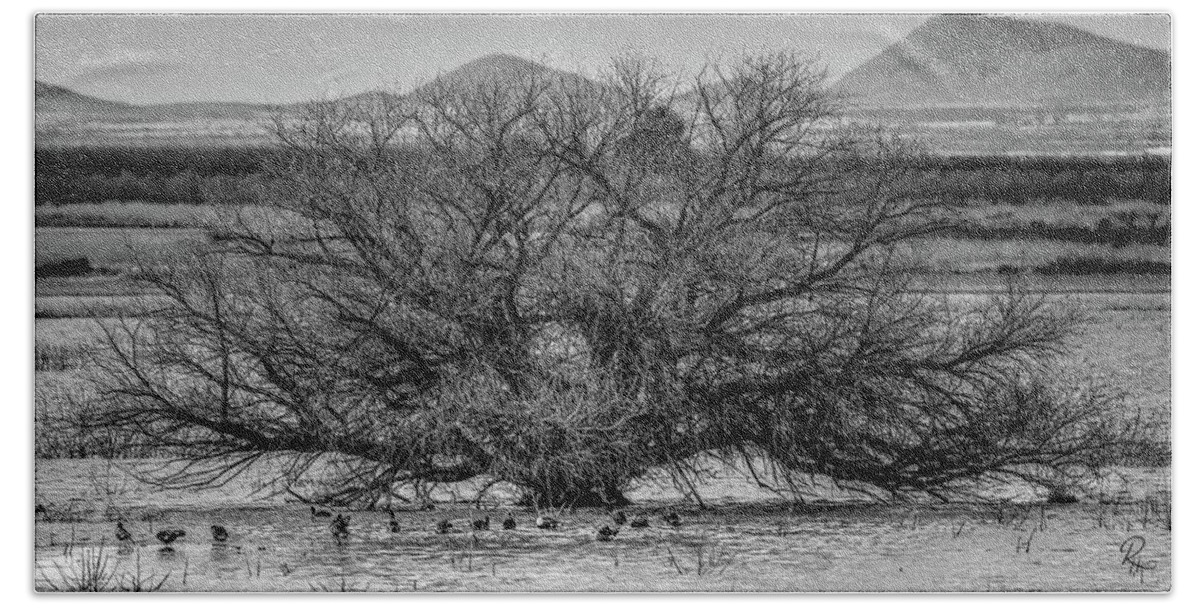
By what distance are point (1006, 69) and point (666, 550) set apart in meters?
2.18

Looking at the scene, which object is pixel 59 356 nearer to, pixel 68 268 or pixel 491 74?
pixel 68 268

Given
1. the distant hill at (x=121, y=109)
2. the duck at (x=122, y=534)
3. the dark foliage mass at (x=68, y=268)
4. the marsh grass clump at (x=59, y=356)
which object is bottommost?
the duck at (x=122, y=534)

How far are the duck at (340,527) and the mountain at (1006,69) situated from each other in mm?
2441

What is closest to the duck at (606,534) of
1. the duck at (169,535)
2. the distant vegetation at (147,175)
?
the duck at (169,535)

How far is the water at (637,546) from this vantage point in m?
7.42

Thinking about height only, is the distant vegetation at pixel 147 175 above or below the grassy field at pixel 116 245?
above

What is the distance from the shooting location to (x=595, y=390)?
24.2 ft

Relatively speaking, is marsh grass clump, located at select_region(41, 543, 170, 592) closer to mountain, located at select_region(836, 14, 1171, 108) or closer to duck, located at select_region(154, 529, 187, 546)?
duck, located at select_region(154, 529, 187, 546)

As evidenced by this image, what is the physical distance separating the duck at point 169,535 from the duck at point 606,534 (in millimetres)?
1538

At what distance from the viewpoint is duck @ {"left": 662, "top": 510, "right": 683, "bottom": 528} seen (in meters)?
7.46

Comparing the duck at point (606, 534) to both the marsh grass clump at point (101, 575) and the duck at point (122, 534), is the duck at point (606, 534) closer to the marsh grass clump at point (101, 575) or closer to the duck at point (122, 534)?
the marsh grass clump at point (101, 575)

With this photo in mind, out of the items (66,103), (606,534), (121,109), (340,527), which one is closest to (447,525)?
(340,527)

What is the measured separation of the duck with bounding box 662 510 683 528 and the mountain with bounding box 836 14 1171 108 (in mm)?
1675

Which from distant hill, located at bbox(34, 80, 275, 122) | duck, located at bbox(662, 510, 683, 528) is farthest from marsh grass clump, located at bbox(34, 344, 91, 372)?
duck, located at bbox(662, 510, 683, 528)
